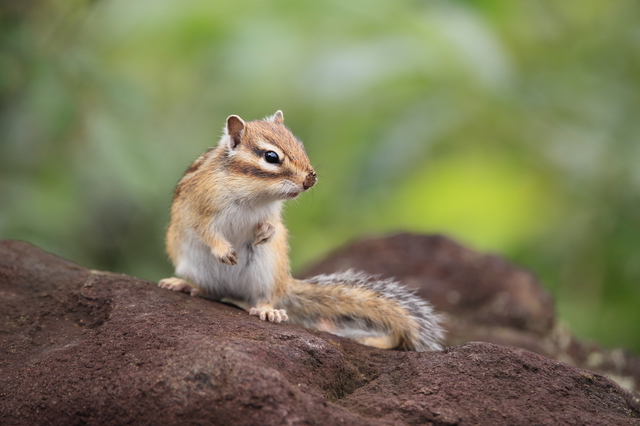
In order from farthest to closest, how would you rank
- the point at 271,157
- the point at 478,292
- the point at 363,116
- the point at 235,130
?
the point at 363,116, the point at 478,292, the point at 235,130, the point at 271,157

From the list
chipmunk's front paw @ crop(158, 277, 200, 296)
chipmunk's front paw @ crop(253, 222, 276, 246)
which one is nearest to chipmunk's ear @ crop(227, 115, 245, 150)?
chipmunk's front paw @ crop(253, 222, 276, 246)

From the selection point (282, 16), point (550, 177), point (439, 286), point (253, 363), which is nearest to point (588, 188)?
point (550, 177)

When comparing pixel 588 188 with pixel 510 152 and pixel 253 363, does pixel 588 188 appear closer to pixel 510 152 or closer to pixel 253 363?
pixel 510 152

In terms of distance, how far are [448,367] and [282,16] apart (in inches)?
127

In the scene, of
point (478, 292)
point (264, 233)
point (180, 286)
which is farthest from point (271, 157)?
point (478, 292)

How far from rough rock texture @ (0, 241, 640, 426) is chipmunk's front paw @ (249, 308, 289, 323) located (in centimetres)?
18

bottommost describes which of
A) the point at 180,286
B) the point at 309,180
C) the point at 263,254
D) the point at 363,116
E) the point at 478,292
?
the point at 180,286

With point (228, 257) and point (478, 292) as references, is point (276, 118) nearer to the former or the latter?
point (228, 257)

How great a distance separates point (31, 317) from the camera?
3271 millimetres

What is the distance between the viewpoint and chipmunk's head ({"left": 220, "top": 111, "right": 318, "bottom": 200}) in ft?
11.7

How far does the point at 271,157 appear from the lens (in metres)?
3.63

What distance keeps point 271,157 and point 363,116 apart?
234cm

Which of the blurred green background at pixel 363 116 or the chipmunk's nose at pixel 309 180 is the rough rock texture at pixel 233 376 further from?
the blurred green background at pixel 363 116

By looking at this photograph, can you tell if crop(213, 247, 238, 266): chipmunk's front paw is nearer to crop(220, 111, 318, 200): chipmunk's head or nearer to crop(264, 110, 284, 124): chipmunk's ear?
crop(220, 111, 318, 200): chipmunk's head
